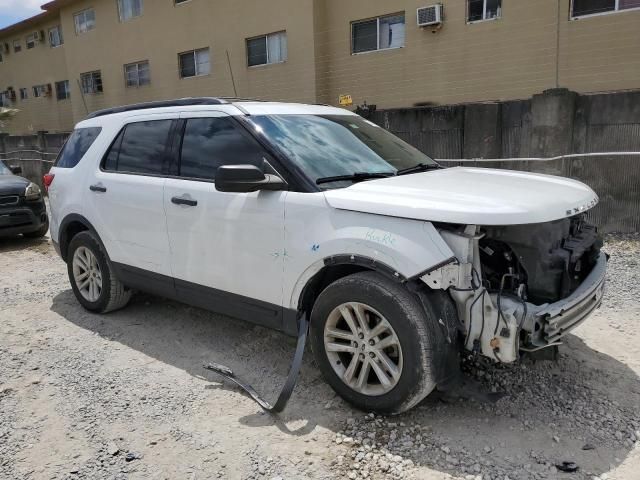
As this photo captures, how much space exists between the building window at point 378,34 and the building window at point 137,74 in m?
9.24

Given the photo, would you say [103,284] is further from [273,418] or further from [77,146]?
[273,418]

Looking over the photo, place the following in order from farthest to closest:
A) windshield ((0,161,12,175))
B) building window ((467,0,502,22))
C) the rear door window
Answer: building window ((467,0,502,22)) → windshield ((0,161,12,175)) → the rear door window

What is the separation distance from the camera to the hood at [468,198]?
2.75 metres

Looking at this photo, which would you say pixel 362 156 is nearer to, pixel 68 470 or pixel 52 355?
pixel 68 470

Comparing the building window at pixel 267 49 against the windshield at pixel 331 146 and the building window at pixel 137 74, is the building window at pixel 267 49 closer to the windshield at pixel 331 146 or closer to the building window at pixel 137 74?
the building window at pixel 137 74

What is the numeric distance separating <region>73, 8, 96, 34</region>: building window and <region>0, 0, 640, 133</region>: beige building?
0.20 feet

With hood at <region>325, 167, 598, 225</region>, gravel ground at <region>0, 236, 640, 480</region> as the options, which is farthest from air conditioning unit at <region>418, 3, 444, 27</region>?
hood at <region>325, 167, 598, 225</region>

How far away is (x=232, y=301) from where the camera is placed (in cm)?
377

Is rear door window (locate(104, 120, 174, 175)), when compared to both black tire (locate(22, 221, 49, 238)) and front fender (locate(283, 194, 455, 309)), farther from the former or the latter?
black tire (locate(22, 221, 49, 238))

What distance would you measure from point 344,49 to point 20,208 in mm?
9212

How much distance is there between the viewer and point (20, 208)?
27.7 feet

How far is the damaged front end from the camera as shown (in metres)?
2.80

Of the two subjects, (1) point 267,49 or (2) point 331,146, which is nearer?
(2) point 331,146

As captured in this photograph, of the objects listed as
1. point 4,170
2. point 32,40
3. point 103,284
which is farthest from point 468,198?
point 32,40
